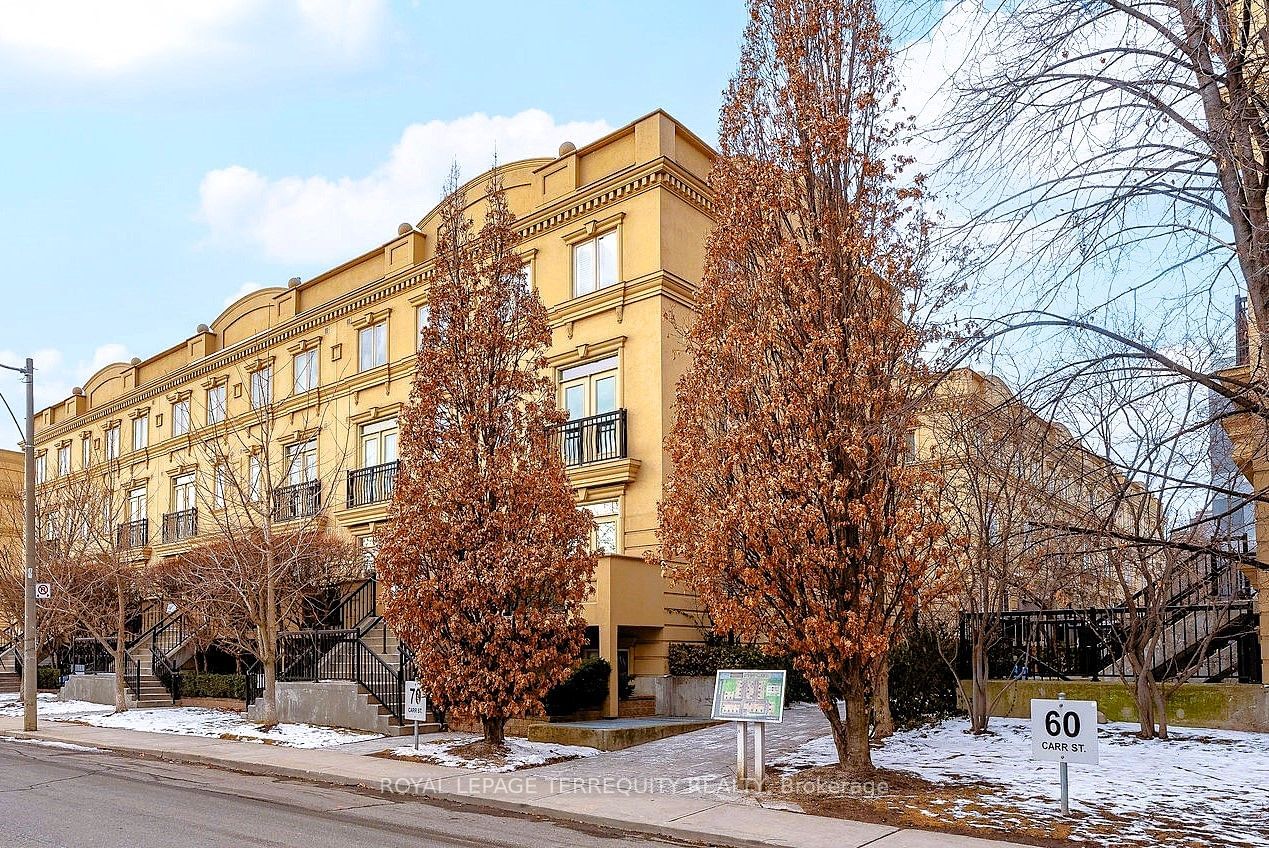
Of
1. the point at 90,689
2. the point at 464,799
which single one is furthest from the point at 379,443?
the point at 464,799

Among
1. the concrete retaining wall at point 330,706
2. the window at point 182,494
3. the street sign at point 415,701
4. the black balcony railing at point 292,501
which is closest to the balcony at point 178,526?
the window at point 182,494

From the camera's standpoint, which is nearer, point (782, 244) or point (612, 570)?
point (782, 244)

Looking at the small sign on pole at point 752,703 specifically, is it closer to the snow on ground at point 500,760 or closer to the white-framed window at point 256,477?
the snow on ground at point 500,760

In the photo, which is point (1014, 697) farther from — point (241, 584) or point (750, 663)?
point (241, 584)

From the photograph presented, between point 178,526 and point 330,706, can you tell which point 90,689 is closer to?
point 178,526

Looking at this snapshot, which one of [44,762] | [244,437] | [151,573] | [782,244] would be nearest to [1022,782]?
[782,244]

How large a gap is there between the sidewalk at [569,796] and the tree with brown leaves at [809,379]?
89.2 inches

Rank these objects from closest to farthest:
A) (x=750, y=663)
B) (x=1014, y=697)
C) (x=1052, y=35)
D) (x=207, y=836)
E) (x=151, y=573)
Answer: (x=1052, y=35) → (x=207, y=836) → (x=1014, y=697) → (x=750, y=663) → (x=151, y=573)

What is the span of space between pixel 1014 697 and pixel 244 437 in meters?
24.7

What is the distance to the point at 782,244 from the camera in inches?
533

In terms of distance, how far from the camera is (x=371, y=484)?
28.1 metres

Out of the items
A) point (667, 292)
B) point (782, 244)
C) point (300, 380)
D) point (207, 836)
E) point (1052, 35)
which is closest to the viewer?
point (1052, 35)

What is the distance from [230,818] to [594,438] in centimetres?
1258

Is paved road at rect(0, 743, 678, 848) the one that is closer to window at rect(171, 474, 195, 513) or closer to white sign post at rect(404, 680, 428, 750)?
white sign post at rect(404, 680, 428, 750)
